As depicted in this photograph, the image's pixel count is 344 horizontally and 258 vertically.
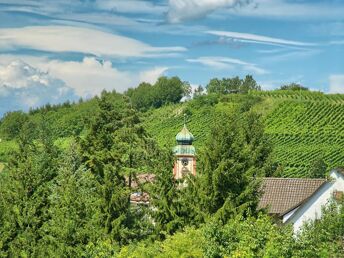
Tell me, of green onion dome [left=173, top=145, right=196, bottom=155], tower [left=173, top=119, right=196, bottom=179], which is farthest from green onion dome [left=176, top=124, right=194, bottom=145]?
green onion dome [left=173, top=145, right=196, bottom=155]

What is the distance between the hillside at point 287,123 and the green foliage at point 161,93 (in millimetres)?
31233

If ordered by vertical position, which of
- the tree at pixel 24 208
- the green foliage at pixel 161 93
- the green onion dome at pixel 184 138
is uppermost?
the green foliage at pixel 161 93

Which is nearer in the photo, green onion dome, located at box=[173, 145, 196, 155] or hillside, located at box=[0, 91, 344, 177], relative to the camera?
green onion dome, located at box=[173, 145, 196, 155]

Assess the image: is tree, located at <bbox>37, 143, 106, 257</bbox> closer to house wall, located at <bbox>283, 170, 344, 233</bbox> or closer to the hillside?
house wall, located at <bbox>283, 170, 344, 233</bbox>

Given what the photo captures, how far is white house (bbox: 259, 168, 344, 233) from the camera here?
1484 inches

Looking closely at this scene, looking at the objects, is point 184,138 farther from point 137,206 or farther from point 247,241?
point 247,241

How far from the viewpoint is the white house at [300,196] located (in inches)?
1484

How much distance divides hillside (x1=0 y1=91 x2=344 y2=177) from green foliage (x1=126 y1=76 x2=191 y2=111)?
3123cm

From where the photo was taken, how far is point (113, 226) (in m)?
30.3

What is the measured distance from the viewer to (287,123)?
109 metres

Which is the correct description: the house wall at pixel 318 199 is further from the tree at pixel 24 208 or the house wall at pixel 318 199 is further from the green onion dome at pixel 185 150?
the green onion dome at pixel 185 150

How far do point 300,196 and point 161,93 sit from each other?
463ft

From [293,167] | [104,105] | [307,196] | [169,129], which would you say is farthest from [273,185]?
[169,129]

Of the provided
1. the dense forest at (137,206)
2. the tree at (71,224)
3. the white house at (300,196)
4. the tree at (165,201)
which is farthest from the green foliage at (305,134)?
the tree at (71,224)
